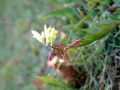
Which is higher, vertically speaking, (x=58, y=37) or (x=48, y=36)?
(x=58, y=37)

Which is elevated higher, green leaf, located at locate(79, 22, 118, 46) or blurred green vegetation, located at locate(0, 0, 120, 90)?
blurred green vegetation, located at locate(0, 0, 120, 90)

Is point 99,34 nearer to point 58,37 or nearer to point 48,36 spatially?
point 48,36

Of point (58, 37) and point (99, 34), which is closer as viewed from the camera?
point (99, 34)

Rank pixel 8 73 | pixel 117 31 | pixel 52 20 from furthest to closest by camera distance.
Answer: pixel 8 73, pixel 52 20, pixel 117 31

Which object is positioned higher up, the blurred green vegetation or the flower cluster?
the blurred green vegetation

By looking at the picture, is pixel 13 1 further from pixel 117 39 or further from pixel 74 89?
pixel 117 39

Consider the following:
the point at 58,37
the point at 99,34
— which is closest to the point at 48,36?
the point at 99,34

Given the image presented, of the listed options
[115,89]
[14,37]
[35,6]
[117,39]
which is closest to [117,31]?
[117,39]

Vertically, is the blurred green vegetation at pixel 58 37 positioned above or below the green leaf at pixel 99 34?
above
